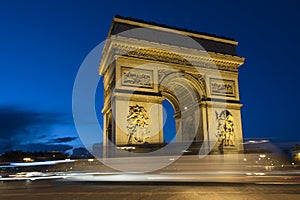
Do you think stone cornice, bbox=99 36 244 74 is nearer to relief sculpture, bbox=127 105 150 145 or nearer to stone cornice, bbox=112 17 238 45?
stone cornice, bbox=112 17 238 45

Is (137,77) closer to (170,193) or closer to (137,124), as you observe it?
(137,124)

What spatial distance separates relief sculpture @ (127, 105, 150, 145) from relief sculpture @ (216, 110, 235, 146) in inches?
207

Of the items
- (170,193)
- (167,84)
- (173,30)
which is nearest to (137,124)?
(167,84)

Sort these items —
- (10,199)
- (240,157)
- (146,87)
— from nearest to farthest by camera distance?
(10,199) → (240,157) → (146,87)

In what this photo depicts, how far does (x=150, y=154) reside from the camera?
16.1m

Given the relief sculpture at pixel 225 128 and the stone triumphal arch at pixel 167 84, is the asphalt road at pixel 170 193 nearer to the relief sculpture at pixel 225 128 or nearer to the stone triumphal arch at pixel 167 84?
the stone triumphal arch at pixel 167 84

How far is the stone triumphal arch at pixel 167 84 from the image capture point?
1758 cm

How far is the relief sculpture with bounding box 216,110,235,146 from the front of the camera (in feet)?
63.3

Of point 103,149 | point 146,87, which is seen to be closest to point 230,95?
point 146,87

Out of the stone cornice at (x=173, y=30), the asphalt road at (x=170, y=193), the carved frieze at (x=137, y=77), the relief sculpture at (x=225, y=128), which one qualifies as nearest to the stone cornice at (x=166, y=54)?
the carved frieze at (x=137, y=77)

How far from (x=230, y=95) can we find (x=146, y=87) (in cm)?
648

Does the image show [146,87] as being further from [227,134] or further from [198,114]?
[227,134]

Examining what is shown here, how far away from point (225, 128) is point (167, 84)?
503 cm

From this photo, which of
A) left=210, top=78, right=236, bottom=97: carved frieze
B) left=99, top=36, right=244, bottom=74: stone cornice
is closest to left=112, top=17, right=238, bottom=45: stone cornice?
left=99, top=36, right=244, bottom=74: stone cornice
